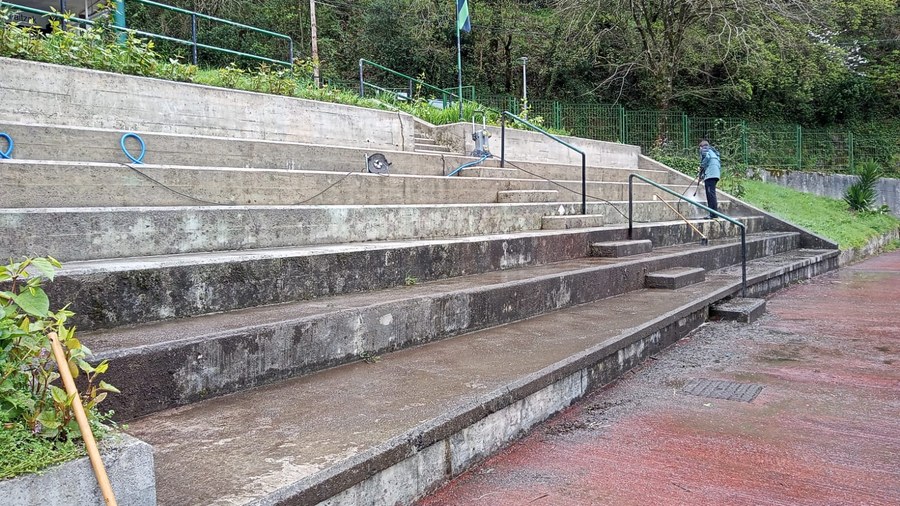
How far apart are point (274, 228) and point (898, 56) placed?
30.0 meters

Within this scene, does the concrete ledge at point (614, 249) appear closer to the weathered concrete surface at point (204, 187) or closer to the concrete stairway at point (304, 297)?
the concrete stairway at point (304, 297)

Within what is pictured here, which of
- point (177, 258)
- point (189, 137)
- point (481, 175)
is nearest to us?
point (177, 258)

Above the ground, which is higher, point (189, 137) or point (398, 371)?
point (189, 137)

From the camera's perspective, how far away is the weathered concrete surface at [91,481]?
1630mm

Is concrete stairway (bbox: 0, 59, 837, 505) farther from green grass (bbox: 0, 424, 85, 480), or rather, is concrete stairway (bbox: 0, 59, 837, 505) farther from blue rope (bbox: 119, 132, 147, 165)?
green grass (bbox: 0, 424, 85, 480)

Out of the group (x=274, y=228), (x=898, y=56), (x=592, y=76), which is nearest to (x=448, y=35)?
(x=592, y=76)

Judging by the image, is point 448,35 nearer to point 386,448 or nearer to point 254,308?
point 254,308

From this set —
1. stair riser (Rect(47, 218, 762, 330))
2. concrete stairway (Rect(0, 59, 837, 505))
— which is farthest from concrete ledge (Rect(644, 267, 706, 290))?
stair riser (Rect(47, 218, 762, 330))

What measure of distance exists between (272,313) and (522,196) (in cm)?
574

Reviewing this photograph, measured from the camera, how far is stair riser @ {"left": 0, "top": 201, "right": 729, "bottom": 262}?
3785 mm

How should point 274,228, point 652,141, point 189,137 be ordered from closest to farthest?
point 274,228
point 189,137
point 652,141

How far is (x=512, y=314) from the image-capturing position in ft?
18.2

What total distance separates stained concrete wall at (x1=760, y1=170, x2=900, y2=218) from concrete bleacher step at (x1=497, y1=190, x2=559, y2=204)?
14125 millimetres

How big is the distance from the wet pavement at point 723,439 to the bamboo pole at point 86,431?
156cm
